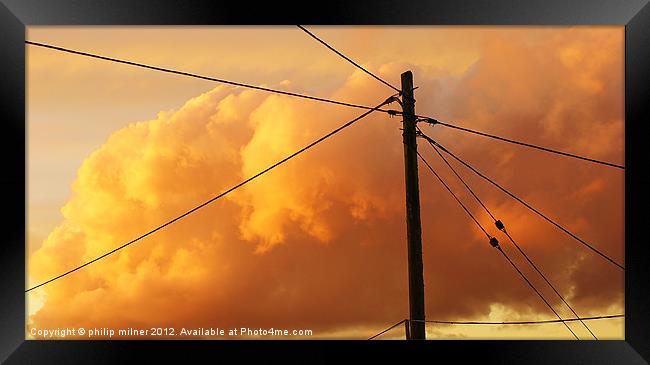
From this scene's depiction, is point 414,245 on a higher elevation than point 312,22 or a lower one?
lower

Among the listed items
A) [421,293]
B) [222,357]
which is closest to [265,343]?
[222,357]

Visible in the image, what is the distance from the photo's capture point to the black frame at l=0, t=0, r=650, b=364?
19.2 feet

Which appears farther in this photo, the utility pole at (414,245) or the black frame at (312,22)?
the utility pole at (414,245)

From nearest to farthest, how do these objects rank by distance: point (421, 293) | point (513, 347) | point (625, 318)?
point (513, 347) < point (625, 318) < point (421, 293)

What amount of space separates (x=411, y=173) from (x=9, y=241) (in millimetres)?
4874

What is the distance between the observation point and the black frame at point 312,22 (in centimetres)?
584

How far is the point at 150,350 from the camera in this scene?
586 centimetres

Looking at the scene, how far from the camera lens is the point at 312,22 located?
5984 millimetres

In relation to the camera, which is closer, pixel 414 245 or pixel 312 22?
pixel 312 22

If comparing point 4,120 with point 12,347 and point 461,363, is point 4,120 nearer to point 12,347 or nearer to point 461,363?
point 12,347

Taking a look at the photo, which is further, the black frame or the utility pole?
the utility pole

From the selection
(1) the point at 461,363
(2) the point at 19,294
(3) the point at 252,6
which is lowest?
(1) the point at 461,363

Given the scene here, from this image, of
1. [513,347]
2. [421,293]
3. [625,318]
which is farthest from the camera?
[421,293]

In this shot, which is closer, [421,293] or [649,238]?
[649,238]
